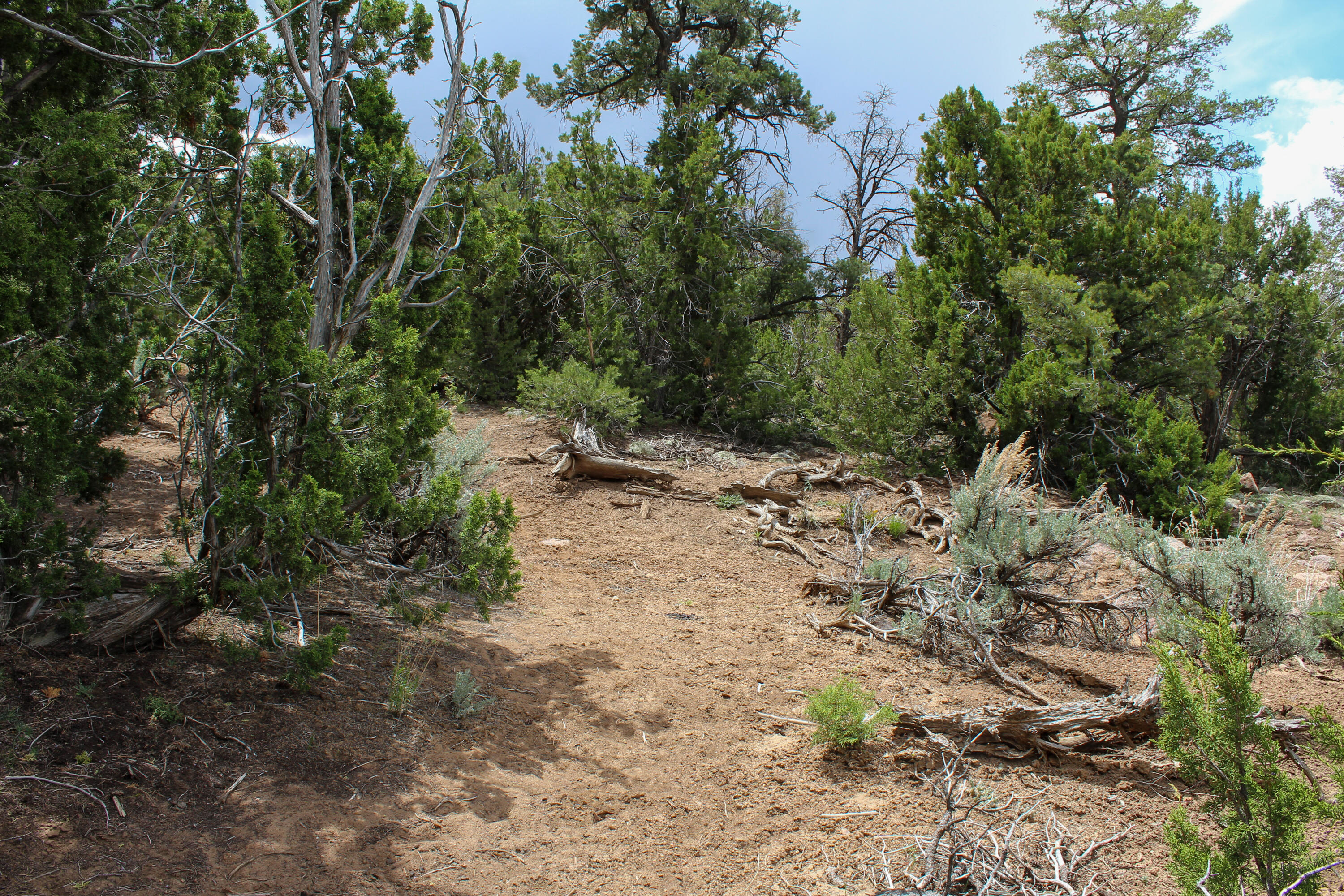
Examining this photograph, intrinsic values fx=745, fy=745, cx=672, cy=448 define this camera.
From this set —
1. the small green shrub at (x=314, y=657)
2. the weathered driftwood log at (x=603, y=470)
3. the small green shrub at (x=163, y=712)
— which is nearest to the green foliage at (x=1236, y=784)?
the small green shrub at (x=314, y=657)

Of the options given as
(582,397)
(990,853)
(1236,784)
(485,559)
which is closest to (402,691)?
(485,559)

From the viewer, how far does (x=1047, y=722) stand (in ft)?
10.5

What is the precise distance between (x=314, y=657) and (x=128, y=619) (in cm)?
89

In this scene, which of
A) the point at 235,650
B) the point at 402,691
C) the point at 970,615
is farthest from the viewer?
the point at 970,615

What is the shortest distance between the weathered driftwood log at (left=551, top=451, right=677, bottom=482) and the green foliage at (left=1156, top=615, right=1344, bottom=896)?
665cm

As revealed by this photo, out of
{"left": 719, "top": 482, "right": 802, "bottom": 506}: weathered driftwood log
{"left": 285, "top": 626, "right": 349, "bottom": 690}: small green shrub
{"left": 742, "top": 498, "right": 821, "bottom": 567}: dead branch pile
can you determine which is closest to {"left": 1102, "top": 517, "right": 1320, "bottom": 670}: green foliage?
{"left": 742, "top": 498, "right": 821, "bottom": 567}: dead branch pile

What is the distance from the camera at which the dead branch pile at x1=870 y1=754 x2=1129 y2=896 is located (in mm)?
2225

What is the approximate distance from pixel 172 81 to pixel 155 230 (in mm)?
685

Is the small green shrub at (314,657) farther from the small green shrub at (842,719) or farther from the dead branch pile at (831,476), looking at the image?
the dead branch pile at (831,476)

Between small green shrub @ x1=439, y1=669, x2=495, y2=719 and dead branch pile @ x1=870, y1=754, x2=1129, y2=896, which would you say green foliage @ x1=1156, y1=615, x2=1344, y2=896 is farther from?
small green shrub @ x1=439, y1=669, x2=495, y2=719

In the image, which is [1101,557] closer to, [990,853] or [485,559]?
[990,853]

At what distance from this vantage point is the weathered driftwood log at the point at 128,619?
2951mm

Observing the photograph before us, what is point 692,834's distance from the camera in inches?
110

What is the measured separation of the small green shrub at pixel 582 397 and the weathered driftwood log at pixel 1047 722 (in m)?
6.99
